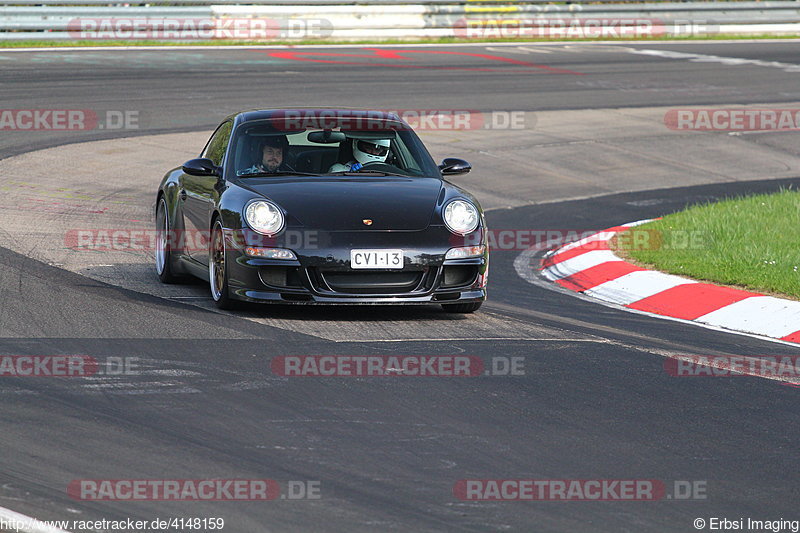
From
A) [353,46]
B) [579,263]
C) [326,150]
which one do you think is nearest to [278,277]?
[326,150]

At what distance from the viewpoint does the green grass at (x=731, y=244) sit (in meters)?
9.75

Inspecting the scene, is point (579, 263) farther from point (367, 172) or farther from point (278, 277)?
point (278, 277)

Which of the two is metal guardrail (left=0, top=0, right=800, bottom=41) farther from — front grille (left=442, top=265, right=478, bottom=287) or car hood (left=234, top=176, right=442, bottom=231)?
front grille (left=442, top=265, right=478, bottom=287)

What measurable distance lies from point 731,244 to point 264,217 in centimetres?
459

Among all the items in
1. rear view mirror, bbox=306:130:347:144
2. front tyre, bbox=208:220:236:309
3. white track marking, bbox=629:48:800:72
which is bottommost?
white track marking, bbox=629:48:800:72

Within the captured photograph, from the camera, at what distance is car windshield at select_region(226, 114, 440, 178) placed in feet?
30.0

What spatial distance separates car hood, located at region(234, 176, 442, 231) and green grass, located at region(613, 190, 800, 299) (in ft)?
8.18

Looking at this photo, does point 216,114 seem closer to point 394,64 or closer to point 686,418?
point 394,64

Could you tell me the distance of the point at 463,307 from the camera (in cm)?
866

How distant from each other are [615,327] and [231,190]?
2688mm

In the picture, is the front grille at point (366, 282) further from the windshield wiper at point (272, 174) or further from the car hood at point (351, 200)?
the windshield wiper at point (272, 174)

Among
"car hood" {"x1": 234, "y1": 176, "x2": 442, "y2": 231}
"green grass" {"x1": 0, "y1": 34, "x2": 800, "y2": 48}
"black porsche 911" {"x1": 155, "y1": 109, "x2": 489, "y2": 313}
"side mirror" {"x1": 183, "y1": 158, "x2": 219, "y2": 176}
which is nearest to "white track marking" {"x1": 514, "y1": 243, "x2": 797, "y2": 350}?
"black porsche 911" {"x1": 155, "y1": 109, "x2": 489, "y2": 313}

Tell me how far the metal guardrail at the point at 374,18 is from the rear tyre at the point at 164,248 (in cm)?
1586

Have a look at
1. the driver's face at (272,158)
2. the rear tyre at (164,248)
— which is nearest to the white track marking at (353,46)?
the rear tyre at (164,248)
